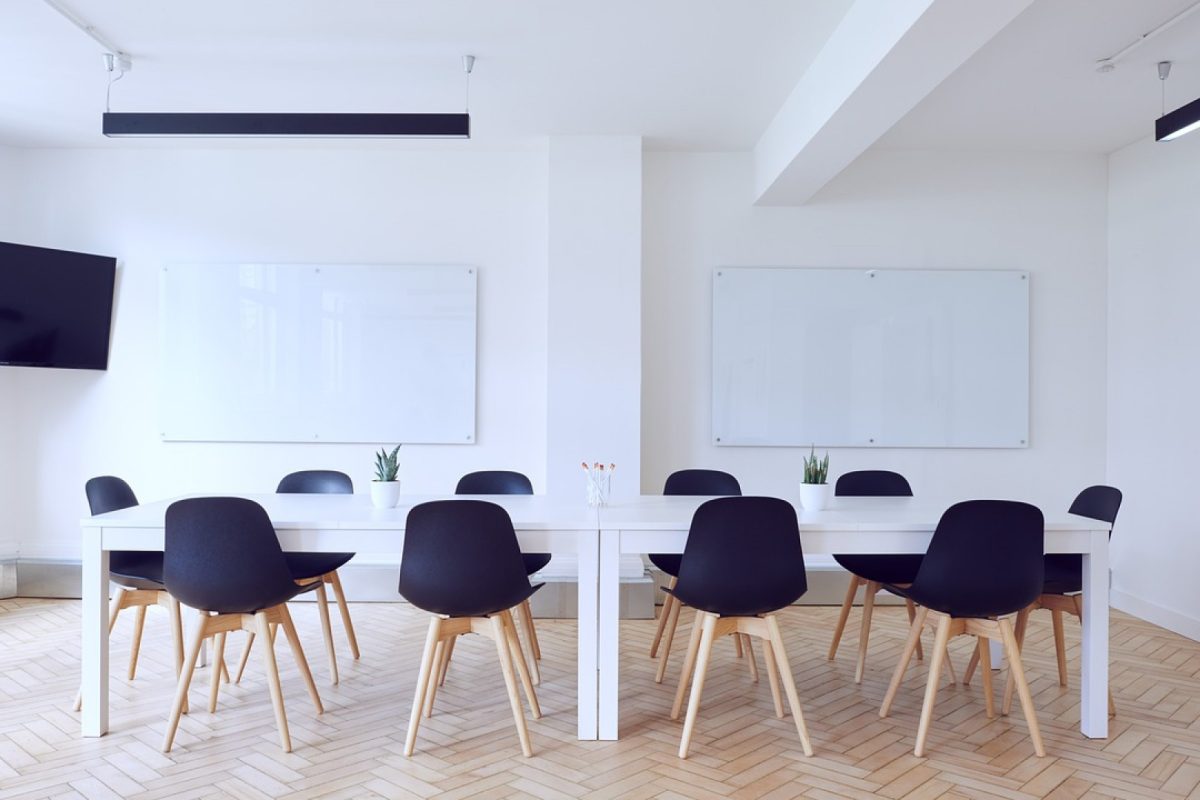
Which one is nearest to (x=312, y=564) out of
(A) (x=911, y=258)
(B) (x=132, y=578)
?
(B) (x=132, y=578)

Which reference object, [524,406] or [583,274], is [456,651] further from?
[583,274]

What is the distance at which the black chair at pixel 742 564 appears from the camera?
9.50ft

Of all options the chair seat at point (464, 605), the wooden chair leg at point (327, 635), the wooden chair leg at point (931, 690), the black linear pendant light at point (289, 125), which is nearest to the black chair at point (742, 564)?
the wooden chair leg at point (931, 690)

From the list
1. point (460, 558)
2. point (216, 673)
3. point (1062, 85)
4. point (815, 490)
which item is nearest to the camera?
point (460, 558)

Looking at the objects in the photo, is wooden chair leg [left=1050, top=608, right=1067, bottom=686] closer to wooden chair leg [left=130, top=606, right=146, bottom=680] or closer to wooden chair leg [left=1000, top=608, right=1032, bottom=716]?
wooden chair leg [left=1000, top=608, right=1032, bottom=716]

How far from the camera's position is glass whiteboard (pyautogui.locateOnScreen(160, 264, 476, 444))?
5.39 m

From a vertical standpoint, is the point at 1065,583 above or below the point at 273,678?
above

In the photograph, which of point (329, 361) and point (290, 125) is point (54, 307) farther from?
point (290, 125)

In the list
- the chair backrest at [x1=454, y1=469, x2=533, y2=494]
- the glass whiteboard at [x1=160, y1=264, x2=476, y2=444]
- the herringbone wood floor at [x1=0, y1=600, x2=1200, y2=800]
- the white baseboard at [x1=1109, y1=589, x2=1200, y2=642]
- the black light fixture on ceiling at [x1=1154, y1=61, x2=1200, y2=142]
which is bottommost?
the herringbone wood floor at [x1=0, y1=600, x2=1200, y2=800]

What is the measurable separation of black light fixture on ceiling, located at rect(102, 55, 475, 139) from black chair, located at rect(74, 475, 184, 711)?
1789 mm

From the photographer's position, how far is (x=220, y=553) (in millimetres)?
2896

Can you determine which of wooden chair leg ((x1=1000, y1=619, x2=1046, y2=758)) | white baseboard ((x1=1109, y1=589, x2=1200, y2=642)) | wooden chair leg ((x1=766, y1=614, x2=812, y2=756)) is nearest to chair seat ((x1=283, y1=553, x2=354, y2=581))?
wooden chair leg ((x1=766, y1=614, x2=812, y2=756))

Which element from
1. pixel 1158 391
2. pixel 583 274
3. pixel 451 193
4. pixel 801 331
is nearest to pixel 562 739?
pixel 583 274

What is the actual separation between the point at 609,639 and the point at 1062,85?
3832mm
